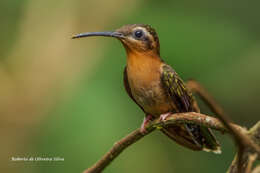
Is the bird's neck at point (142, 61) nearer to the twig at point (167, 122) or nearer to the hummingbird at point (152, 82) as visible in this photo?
the hummingbird at point (152, 82)

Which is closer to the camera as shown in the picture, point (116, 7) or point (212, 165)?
point (212, 165)

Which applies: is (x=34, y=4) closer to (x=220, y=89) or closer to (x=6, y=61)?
(x=6, y=61)

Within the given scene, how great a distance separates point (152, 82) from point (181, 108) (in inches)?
12.0

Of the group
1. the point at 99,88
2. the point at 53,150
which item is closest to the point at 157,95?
the point at 99,88

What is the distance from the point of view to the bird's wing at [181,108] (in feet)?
12.7

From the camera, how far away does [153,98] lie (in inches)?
162

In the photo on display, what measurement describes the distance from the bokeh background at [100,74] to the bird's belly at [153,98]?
40 cm

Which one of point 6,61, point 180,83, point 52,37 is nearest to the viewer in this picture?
point 180,83

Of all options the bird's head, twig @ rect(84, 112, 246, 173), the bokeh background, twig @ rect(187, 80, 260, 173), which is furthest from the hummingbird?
twig @ rect(187, 80, 260, 173)

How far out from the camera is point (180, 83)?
410 cm

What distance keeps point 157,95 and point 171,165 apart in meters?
1.47

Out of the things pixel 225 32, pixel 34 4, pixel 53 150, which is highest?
pixel 34 4

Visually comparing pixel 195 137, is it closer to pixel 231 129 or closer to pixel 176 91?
pixel 176 91

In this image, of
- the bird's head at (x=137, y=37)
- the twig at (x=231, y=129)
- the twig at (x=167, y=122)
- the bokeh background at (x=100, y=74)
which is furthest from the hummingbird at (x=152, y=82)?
the twig at (x=231, y=129)
